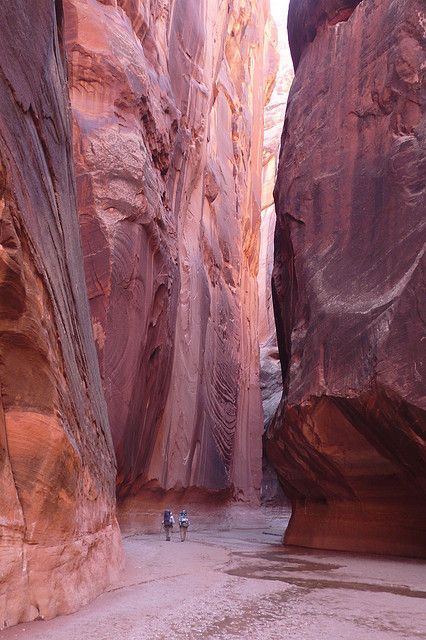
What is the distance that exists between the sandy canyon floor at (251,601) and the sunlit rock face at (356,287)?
2058mm

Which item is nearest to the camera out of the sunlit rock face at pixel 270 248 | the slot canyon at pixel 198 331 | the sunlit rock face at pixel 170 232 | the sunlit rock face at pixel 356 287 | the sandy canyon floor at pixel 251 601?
the sandy canyon floor at pixel 251 601

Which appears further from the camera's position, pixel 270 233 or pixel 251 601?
pixel 270 233

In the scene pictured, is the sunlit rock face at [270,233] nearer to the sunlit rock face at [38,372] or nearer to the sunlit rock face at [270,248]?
the sunlit rock face at [270,248]

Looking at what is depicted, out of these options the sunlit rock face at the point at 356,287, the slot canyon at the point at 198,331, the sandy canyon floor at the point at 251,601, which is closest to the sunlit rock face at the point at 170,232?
the slot canyon at the point at 198,331

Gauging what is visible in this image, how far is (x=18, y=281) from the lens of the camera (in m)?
4.81

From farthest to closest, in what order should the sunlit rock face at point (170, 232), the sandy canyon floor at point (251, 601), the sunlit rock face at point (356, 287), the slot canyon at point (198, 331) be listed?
the sunlit rock face at point (170, 232)
the sunlit rock face at point (356, 287)
the slot canyon at point (198, 331)
the sandy canyon floor at point (251, 601)

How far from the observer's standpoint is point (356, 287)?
41.7 feet

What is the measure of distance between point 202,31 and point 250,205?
1113 cm

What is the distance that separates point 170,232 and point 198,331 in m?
4.71

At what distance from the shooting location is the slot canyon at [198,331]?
5.26 metres

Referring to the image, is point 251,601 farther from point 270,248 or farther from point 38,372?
point 270,248

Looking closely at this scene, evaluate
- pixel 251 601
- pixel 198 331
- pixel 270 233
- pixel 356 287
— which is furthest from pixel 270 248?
pixel 251 601

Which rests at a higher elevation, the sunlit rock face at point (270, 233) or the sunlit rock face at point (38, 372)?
the sunlit rock face at point (270, 233)

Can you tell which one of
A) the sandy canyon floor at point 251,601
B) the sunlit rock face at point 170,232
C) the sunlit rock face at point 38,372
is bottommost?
the sandy canyon floor at point 251,601
